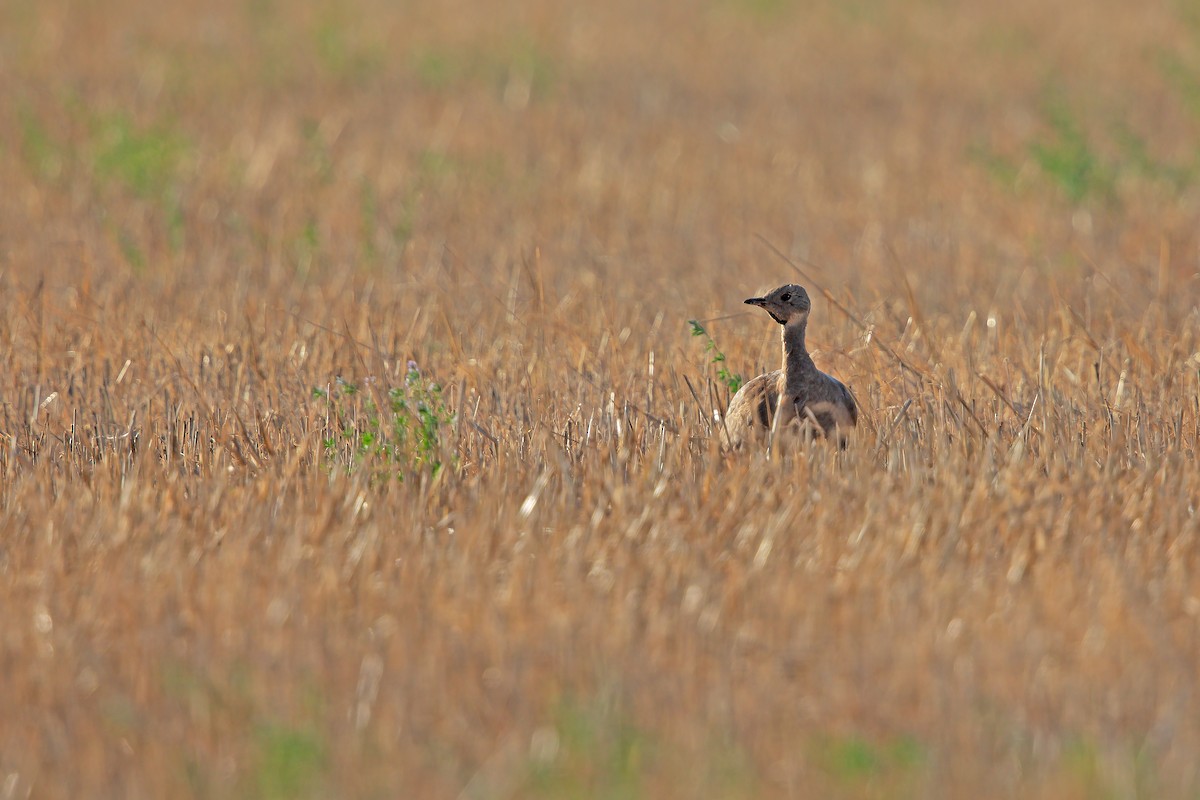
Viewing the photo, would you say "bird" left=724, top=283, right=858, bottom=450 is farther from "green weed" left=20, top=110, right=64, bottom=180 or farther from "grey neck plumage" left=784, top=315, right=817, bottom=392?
"green weed" left=20, top=110, right=64, bottom=180

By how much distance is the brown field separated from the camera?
11.8 feet

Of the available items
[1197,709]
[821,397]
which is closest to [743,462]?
[821,397]

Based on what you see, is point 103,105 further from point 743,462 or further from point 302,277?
point 743,462

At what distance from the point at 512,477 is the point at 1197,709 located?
2314 millimetres

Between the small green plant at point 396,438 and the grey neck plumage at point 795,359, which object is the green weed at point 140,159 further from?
the grey neck plumage at point 795,359

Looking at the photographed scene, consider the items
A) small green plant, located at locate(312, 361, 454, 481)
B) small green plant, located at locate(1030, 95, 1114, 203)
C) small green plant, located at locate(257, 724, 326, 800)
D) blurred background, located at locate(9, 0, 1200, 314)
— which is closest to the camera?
small green plant, located at locate(257, 724, 326, 800)

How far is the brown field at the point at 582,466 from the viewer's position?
3602 millimetres

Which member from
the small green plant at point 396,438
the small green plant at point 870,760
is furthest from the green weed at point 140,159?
the small green plant at point 870,760

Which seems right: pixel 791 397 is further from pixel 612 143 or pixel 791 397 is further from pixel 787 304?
pixel 612 143

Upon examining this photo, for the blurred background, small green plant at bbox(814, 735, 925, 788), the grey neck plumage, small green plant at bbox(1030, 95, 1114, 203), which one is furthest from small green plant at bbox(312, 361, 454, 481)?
small green plant at bbox(1030, 95, 1114, 203)

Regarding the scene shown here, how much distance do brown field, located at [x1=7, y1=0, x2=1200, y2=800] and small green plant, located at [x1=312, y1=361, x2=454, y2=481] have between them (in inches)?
1.0

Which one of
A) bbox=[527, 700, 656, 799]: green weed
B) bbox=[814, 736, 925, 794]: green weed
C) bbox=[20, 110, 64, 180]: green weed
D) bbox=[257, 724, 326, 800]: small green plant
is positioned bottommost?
bbox=[20, 110, 64, 180]: green weed

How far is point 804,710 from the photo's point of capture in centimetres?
372

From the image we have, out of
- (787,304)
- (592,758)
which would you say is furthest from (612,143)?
(592,758)
